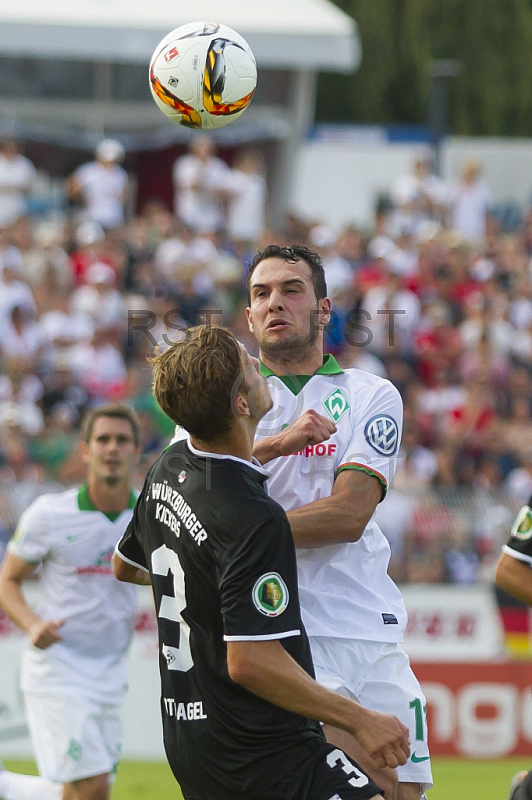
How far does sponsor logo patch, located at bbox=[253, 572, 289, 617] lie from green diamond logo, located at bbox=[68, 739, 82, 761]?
3.43 metres

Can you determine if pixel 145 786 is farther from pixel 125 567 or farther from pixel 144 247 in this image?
pixel 144 247

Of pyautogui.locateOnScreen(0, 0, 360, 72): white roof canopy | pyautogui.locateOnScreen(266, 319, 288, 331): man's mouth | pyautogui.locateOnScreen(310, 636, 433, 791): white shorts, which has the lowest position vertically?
pyautogui.locateOnScreen(310, 636, 433, 791): white shorts

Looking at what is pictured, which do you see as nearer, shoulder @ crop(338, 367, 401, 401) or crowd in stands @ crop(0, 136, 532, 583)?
shoulder @ crop(338, 367, 401, 401)

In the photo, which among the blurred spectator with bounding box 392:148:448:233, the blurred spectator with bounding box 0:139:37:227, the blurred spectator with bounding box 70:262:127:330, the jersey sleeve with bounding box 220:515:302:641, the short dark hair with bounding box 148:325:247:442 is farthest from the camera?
the blurred spectator with bounding box 392:148:448:233

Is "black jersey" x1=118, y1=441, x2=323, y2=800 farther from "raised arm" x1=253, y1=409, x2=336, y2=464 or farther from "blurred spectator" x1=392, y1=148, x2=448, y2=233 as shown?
"blurred spectator" x1=392, y1=148, x2=448, y2=233

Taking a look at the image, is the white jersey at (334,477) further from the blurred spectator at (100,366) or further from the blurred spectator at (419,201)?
the blurred spectator at (419,201)

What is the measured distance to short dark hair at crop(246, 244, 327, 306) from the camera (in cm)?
543

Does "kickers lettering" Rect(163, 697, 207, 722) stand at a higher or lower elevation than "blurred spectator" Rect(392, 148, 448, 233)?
lower

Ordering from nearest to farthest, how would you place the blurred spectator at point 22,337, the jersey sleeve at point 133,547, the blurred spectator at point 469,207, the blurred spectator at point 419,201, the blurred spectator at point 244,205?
1. the jersey sleeve at point 133,547
2. the blurred spectator at point 22,337
3. the blurred spectator at point 244,205
4. the blurred spectator at point 419,201
5. the blurred spectator at point 469,207

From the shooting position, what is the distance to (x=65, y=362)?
13.8 m

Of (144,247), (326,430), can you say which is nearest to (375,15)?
(144,247)

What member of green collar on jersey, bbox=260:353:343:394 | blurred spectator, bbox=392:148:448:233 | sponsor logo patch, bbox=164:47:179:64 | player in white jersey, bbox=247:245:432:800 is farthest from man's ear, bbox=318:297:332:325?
blurred spectator, bbox=392:148:448:233

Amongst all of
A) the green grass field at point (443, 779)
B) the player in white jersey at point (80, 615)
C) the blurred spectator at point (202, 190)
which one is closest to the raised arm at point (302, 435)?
the player in white jersey at point (80, 615)

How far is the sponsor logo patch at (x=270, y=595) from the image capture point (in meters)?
3.97
